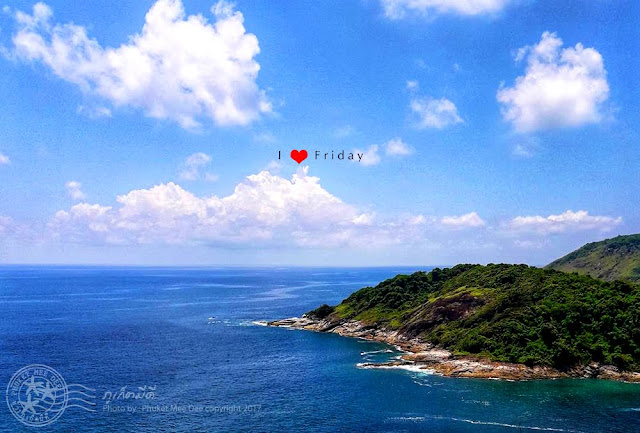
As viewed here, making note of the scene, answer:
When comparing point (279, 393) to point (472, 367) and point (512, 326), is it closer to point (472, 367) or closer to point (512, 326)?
point (472, 367)

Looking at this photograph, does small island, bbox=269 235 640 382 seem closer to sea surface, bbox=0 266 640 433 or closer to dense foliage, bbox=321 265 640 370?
dense foliage, bbox=321 265 640 370

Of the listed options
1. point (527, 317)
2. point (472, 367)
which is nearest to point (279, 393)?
point (472, 367)

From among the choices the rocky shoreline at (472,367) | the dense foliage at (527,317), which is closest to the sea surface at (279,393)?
the rocky shoreline at (472,367)

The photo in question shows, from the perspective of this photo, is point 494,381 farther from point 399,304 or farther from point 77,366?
point 77,366

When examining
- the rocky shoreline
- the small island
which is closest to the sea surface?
the rocky shoreline

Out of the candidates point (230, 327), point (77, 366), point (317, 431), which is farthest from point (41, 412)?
point (230, 327)

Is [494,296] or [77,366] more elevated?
[494,296]
